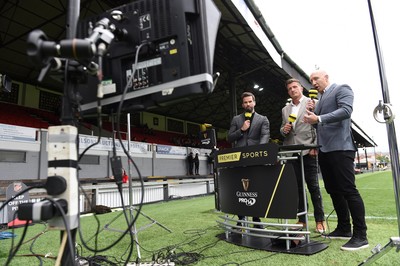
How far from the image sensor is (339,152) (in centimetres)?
210

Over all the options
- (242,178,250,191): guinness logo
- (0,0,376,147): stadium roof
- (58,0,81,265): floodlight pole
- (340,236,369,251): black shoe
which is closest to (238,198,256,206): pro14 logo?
(242,178,250,191): guinness logo

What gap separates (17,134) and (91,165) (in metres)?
2.46

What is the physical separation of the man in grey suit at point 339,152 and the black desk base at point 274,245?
0.21m

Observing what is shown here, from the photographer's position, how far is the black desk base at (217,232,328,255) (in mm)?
1943

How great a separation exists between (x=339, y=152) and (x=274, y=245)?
887 millimetres

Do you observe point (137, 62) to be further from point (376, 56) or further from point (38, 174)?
point (38, 174)

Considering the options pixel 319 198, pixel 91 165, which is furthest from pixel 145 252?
pixel 91 165

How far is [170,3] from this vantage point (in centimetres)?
98

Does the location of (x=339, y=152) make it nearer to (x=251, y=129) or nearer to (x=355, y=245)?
(x=355, y=245)

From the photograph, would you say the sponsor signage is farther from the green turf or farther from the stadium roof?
the stadium roof

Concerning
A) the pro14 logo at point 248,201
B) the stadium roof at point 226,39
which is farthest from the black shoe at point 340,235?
the stadium roof at point 226,39

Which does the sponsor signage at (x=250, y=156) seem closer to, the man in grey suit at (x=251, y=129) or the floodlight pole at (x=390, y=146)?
the man in grey suit at (x=251, y=129)

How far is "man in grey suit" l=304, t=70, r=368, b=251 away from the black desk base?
0.68 feet

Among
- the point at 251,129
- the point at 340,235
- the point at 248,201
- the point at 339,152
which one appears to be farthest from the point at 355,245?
the point at 251,129
